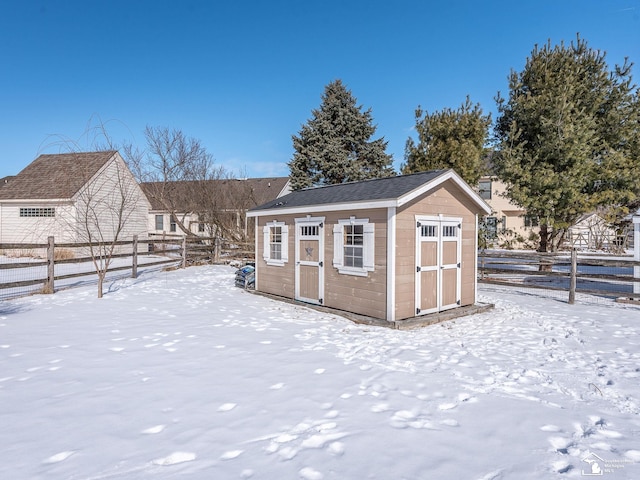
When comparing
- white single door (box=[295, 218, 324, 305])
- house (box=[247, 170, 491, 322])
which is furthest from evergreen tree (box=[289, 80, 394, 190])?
white single door (box=[295, 218, 324, 305])

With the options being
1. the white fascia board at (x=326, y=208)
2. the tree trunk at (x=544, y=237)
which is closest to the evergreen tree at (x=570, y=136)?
the tree trunk at (x=544, y=237)

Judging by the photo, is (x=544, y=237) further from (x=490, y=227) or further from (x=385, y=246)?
(x=385, y=246)

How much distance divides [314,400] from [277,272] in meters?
6.64

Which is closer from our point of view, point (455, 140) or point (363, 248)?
point (363, 248)

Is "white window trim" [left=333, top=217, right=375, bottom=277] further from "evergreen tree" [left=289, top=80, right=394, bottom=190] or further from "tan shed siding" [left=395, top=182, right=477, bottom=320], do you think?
"evergreen tree" [left=289, top=80, right=394, bottom=190]

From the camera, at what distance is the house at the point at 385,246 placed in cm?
751

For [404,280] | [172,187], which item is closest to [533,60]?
[404,280]

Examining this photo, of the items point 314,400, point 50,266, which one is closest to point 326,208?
point 314,400

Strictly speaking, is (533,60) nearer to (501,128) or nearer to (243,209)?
(501,128)

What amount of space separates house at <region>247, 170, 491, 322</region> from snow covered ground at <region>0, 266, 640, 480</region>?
901 millimetres

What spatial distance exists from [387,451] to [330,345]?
9.95ft

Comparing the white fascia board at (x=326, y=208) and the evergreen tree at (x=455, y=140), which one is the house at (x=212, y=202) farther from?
the evergreen tree at (x=455, y=140)

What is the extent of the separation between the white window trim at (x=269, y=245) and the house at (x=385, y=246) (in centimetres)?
4

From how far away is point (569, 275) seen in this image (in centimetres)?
1023
